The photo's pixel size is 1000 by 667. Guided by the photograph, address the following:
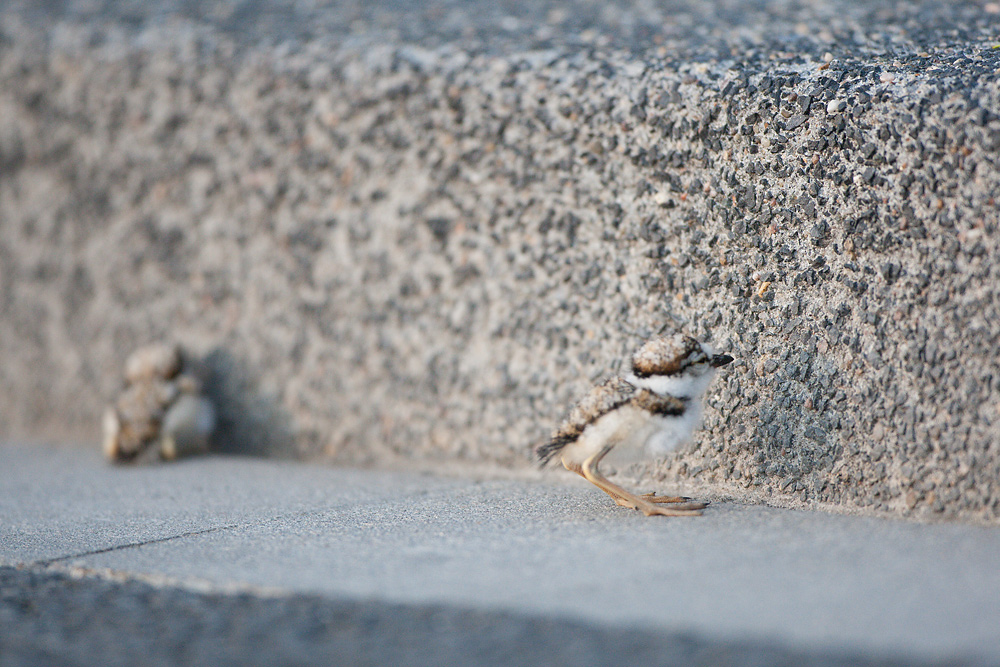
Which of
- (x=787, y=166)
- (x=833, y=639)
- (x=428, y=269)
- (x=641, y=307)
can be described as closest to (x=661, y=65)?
(x=787, y=166)

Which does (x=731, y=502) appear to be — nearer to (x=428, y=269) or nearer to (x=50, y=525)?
(x=428, y=269)

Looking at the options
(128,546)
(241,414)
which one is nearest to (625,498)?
(128,546)

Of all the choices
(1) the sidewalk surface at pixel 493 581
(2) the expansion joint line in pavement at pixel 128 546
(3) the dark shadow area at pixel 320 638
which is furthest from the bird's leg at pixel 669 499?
(2) the expansion joint line in pavement at pixel 128 546

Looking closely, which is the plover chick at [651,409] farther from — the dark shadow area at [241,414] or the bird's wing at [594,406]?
the dark shadow area at [241,414]

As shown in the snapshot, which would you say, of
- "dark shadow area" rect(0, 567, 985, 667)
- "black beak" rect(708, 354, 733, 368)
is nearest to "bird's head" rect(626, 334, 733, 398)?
"black beak" rect(708, 354, 733, 368)

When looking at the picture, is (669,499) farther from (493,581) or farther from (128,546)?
(128,546)

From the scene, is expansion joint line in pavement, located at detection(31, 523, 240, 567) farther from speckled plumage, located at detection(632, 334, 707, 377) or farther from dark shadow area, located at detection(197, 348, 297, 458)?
speckled plumage, located at detection(632, 334, 707, 377)
